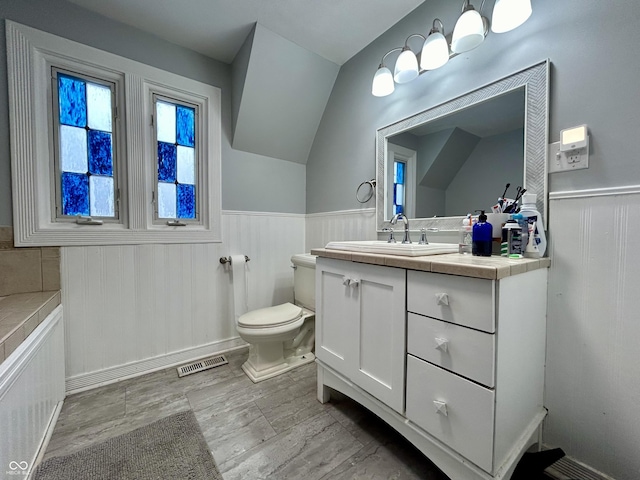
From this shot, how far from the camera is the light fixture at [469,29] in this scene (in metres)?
1.08

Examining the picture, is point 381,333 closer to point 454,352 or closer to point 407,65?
point 454,352

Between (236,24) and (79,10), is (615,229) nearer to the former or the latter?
(236,24)

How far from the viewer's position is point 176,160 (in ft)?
6.18

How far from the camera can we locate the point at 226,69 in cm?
202

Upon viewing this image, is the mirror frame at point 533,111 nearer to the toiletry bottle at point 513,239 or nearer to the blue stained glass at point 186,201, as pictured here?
the toiletry bottle at point 513,239

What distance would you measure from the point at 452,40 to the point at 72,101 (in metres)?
2.20

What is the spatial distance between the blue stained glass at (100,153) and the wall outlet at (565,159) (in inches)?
95.5

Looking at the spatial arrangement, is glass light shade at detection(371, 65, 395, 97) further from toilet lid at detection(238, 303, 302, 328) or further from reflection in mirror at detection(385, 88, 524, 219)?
toilet lid at detection(238, 303, 302, 328)

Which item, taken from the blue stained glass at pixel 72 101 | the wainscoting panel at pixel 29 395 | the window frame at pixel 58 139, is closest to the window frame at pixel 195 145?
the window frame at pixel 58 139

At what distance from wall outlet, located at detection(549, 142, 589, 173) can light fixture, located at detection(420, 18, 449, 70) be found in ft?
2.16

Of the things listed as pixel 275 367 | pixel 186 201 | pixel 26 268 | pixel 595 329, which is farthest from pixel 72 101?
pixel 595 329

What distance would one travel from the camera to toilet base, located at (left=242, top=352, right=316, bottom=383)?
1.63m

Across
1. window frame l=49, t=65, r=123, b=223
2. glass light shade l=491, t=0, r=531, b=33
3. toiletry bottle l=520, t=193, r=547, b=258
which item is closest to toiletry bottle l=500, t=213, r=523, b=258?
toiletry bottle l=520, t=193, r=547, b=258

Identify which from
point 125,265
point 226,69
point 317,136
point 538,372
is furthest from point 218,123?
point 538,372
